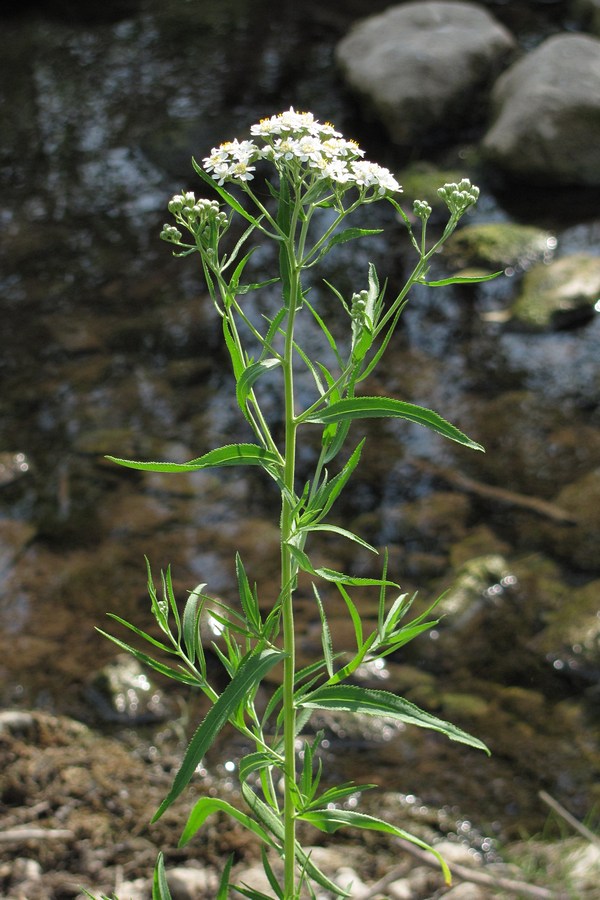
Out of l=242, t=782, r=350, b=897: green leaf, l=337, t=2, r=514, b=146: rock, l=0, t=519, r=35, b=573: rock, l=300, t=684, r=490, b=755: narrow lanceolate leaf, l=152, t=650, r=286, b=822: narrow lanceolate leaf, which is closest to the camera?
l=152, t=650, r=286, b=822: narrow lanceolate leaf

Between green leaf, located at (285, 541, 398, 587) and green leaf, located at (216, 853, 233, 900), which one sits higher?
green leaf, located at (285, 541, 398, 587)

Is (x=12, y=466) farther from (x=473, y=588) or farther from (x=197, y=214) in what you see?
(x=197, y=214)

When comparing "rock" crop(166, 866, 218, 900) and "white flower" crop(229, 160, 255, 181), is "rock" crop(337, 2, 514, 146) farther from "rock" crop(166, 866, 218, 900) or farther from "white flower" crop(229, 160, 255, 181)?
"white flower" crop(229, 160, 255, 181)

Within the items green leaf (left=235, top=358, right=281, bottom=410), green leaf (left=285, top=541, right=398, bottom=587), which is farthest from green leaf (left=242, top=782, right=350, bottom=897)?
green leaf (left=235, top=358, right=281, bottom=410)

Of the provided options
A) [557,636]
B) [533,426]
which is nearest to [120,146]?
[533,426]

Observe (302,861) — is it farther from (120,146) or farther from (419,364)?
(120,146)

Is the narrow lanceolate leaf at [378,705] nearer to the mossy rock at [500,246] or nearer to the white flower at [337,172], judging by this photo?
the white flower at [337,172]
